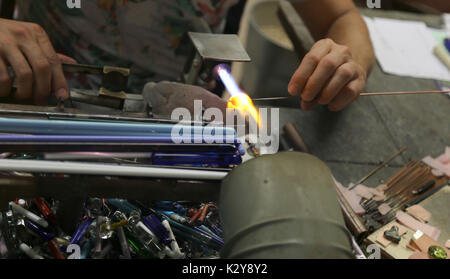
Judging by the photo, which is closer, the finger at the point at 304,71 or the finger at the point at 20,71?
the finger at the point at 20,71

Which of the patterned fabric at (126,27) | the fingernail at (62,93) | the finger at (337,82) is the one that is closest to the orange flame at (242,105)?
the finger at (337,82)

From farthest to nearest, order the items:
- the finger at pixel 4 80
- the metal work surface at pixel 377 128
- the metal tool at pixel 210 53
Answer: the metal work surface at pixel 377 128 → the metal tool at pixel 210 53 → the finger at pixel 4 80

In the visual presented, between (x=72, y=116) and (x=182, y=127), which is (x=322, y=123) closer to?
(x=182, y=127)

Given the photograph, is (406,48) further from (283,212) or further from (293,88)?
(283,212)

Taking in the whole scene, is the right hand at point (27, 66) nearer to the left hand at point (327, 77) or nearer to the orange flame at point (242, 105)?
the orange flame at point (242, 105)

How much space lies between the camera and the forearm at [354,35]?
132cm

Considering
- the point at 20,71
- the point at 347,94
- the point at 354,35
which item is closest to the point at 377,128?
the point at 354,35

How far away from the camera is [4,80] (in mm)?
754

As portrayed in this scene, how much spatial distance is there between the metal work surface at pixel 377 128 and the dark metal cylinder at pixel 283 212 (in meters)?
0.71

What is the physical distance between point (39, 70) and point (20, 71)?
0.04 metres

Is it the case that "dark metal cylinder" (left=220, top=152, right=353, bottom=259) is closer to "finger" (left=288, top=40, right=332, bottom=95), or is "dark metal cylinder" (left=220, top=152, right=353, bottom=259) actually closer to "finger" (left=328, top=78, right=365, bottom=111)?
"finger" (left=288, top=40, right=332, bottom=95)

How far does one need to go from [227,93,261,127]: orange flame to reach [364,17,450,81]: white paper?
110 cm
